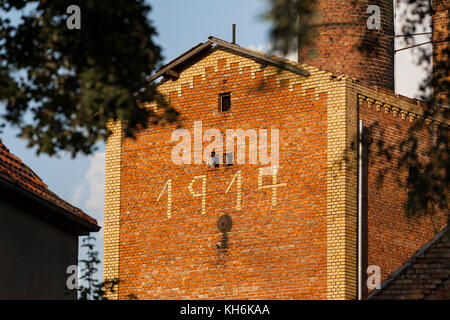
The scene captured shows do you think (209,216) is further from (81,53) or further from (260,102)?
(81,53)

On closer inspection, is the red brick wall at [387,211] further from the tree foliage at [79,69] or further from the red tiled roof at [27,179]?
the tree foliage at [79,69]

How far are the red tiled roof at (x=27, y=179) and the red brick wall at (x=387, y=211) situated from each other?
7769 mm

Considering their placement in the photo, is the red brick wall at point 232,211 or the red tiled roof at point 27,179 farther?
the red brick wall at point 232,211

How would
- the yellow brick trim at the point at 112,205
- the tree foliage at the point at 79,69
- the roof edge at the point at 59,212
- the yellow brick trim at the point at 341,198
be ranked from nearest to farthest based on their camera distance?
the tree foliage at the point at 79,69, the roof edge at the point at 59,212, the yellow brick trim at the point at 341,198, the yellow brick trim at the point at 112,205

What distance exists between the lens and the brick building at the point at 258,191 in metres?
26.2

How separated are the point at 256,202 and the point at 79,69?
550 inches

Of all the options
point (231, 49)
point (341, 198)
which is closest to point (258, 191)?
point (341, 198)

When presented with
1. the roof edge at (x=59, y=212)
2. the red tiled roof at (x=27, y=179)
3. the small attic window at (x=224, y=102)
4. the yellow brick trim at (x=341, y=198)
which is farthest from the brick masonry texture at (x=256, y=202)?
the red tiled roof at (x=27, y=179)

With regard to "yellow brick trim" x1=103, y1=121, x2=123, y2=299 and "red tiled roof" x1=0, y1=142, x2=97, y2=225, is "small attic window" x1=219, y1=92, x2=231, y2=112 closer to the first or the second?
"yellow brick trim" x1=103, y1=121, x2=123, y2=299

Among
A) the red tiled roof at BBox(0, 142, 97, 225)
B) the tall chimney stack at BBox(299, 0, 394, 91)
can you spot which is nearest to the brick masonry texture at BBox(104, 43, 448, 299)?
the tall chimney stack at BBox(299, 0, 394, 91)

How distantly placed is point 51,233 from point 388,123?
10505 mm
